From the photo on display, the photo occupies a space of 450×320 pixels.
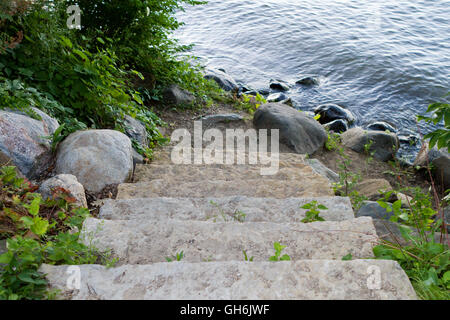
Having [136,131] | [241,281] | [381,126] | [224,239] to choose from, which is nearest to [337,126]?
[381,126]

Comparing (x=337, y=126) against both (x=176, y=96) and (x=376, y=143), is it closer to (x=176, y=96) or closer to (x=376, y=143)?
(x=376, y=143)

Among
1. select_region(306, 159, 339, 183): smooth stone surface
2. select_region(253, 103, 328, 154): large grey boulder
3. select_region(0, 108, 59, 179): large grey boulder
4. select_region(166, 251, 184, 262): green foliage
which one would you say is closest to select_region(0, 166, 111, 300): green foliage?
select_region(166, 251, 184, 262): green foliage

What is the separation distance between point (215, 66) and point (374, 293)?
11790mm

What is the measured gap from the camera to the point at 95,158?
3979mm

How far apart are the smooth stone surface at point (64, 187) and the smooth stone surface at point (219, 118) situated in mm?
4253

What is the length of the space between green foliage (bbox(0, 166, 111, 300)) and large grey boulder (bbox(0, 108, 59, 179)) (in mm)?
502

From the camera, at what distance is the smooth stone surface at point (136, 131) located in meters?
5.32

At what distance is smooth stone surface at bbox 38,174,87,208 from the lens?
3.22 m

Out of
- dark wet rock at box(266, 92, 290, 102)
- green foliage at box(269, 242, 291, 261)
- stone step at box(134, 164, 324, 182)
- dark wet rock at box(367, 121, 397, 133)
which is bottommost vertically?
dark wet rock at box(367, 121, 397, 133)

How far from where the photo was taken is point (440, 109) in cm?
281

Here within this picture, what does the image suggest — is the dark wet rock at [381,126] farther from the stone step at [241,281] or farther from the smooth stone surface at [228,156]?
the stone step at [241,281]

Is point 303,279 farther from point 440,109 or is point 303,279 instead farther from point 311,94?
point 311,94

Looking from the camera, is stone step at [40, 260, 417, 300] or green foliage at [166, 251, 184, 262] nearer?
stone step at [40, 260, 417, 300]

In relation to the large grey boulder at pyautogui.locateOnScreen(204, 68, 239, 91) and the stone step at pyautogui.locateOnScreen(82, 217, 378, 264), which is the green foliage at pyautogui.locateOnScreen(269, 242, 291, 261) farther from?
the large grey boulder at pyautogui.locateOnScreen(204, 68, 239, 91)
